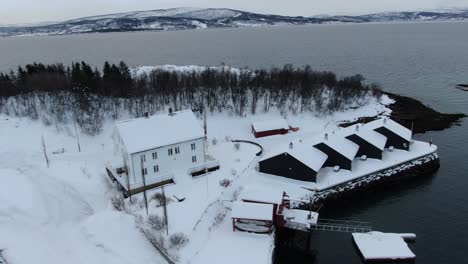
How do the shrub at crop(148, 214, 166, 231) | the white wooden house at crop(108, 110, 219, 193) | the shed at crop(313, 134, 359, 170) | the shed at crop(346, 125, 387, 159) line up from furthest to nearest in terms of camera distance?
the shed at crop(346, 125, 387, 159)
the shed at crop(313, 134, 359, 170)
the white wooden house at crop(108, 110, 219, 193)
the shrub at crop(148, 214, 166, 231)

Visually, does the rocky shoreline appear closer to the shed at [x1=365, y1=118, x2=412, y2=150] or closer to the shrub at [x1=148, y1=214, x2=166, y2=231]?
the shed at [x1=365, y1=118, x2=412, y2=150]

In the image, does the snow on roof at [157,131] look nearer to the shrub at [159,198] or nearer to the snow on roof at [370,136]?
the shrub at [159,198]

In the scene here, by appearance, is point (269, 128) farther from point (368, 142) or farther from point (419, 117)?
point (419, 117)

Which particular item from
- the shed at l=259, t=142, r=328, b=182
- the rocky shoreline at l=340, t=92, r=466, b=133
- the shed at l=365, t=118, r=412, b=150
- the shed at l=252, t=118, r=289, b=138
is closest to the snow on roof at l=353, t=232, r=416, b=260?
the shed at l=259, t=142, r=328, b=182

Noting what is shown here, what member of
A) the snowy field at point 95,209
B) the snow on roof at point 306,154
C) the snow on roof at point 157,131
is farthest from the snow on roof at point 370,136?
the snow on roof at point 157,131

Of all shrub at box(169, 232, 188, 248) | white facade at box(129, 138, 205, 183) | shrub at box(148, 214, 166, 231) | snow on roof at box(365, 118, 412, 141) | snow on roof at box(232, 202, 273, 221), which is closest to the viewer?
shrub at box(169, 232, 188, 248)

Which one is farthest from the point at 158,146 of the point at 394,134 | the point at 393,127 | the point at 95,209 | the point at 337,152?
the point at 393,127
